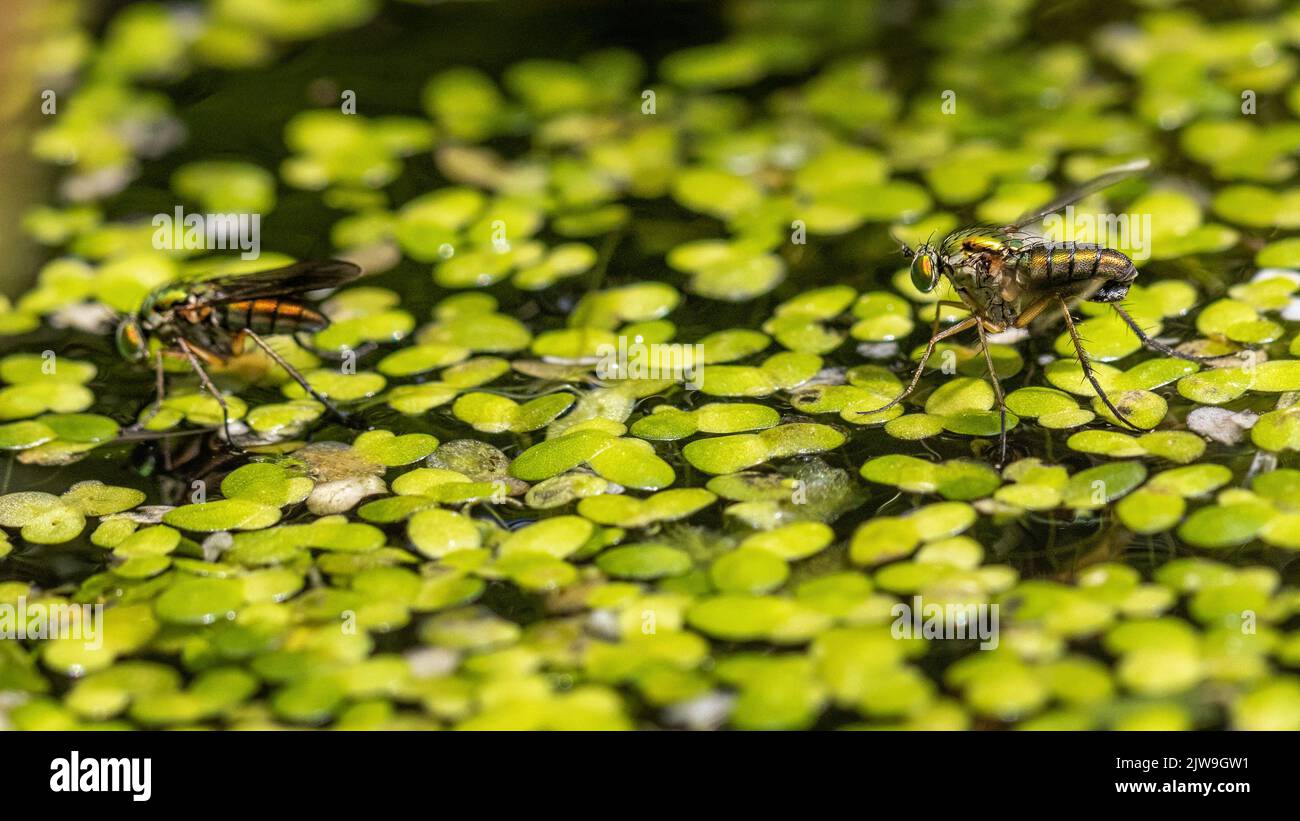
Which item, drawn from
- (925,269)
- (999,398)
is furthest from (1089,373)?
(925,269)

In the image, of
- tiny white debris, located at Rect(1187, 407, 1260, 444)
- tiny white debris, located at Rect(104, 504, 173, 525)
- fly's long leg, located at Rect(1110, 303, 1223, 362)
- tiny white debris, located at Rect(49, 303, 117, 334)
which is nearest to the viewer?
tiny white debris, located at Rect(1187, 407, 1260, 444)

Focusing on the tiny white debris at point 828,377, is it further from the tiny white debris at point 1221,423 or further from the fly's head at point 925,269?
the tiny white debris at point 1221,423

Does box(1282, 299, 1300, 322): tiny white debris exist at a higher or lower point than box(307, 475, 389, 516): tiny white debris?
higher

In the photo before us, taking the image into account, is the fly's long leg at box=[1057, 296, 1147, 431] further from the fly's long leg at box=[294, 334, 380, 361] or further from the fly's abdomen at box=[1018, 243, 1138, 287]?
the fly's long leg at box=[294, 334, 380, 361]

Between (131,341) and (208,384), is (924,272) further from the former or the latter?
(131,341)

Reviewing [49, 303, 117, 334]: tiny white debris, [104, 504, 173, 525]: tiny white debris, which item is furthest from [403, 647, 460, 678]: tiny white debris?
[49, 303, 117, 334]: tiny white debris

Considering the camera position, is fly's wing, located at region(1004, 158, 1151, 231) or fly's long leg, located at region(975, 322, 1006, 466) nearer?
fly's long leg, located at region(975, 322, 1006, 466)

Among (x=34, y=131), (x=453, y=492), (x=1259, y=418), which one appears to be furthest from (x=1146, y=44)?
(x=34, y=131)
